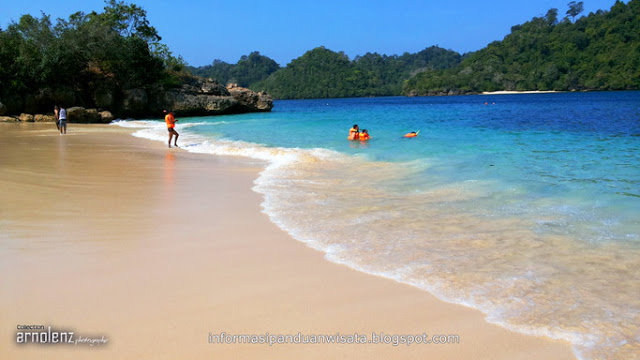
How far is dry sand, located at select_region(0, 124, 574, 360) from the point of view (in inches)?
111

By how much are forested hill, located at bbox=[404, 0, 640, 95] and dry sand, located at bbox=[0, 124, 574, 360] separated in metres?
115

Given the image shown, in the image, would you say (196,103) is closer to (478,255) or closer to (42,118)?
(42,118)

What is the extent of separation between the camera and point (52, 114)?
34.5m

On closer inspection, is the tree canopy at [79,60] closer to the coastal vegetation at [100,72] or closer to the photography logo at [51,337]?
the coastal vegetation at [100,72]

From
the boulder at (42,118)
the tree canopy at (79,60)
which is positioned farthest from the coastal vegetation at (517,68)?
the boulder at (42,118)

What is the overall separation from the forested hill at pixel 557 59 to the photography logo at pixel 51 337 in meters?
117

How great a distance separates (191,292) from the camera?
354 cm

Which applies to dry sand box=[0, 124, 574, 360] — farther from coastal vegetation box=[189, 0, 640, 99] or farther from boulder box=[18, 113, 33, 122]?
coastal vegetation box=[189, 0, 640, 99]

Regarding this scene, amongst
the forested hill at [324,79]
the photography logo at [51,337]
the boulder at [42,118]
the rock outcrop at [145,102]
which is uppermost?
the forested hill at [324,79]

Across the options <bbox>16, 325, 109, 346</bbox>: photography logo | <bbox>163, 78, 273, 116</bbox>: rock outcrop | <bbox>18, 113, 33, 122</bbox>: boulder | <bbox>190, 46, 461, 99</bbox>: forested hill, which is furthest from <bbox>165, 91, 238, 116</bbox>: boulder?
<bbox>190, 46, 461, 99</bbox>: forested hill

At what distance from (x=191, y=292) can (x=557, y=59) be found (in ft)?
447

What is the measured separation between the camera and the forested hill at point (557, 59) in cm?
10281

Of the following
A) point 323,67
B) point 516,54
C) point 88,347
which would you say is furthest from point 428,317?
point 323,67

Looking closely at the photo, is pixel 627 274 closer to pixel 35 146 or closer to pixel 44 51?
pixel 35 146
